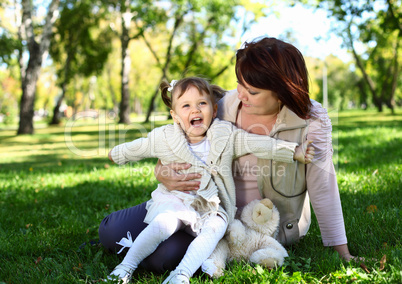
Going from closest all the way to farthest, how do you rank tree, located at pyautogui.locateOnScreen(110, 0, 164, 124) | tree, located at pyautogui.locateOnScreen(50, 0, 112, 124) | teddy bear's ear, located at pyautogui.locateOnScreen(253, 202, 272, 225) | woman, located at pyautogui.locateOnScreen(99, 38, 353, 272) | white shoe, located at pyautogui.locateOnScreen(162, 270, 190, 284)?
white shoe, located at pyautogui.locateOnScreen(162, 270, 190, 284) < woman, located at pyautogui.locateOnScreen(99, 38, 353, 272) < teddy bear's ear, located at pyautogui.locateOnScreen(253, 202, 272, 225) < tree, located at pyautogui.locateOnScreen(110, 0, 164, 124) < tree, located at pyautogui.locateOnScreen(50, 0, 112, 124)

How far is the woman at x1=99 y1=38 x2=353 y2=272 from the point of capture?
94.3 inches

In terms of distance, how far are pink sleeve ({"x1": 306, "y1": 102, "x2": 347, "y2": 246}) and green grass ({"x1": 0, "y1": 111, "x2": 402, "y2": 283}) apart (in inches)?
5.5

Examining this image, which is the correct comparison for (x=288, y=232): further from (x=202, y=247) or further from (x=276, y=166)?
(x=202, y=247)

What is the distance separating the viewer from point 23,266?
104 inches

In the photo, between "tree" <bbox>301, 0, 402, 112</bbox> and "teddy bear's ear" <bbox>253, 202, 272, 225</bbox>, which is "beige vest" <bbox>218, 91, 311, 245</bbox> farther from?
"tree" <bbox>301, 0, 402, 112</bbox>

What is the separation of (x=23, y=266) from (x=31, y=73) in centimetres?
1428

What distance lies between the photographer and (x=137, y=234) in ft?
9.20

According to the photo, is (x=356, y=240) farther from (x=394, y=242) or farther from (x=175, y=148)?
(x=175, y=148)

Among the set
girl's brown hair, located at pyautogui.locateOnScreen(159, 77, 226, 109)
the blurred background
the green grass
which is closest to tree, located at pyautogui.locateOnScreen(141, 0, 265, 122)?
the blurred background

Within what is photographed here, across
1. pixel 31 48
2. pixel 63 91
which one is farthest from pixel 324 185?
pixel 63 91

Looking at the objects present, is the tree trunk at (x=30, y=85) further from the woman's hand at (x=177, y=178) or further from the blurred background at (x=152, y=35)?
the woman's hand at (x=177, y=178)

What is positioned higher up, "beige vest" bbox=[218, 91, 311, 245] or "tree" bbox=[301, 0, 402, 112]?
"tree" bbox=[301, 0, 402, 112]

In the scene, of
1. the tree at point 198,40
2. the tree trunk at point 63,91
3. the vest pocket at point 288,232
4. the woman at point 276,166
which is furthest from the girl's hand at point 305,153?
Answer: the tree trunk at point 63,91

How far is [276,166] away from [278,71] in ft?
2.22
